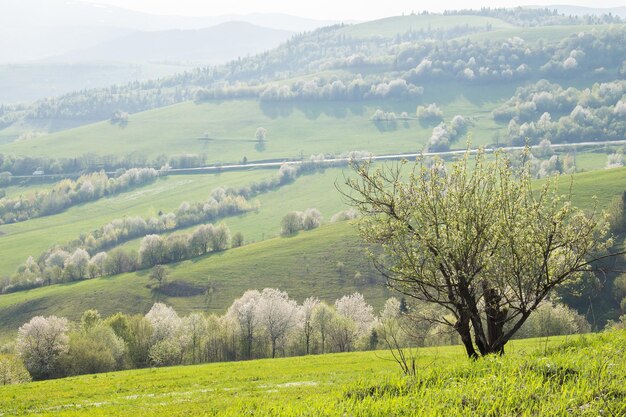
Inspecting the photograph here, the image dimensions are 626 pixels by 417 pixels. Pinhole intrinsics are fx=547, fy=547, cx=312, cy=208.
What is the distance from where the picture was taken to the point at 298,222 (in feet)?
614

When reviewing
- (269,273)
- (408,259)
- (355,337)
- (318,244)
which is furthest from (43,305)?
(408,259)

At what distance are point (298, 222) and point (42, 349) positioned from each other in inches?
4511

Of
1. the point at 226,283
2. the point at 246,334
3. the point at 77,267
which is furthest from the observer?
the point at 77,267

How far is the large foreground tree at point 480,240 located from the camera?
2105 centimetres

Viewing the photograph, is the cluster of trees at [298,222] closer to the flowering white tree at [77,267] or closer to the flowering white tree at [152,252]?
the flowering white tree at [152,252]

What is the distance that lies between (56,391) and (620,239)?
11806 centimetres

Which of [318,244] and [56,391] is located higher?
[56,391]

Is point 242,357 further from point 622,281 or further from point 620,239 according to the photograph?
point 620,239

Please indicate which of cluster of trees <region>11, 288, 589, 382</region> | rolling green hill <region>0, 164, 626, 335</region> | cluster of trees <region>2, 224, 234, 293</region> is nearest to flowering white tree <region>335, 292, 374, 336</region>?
cluster of trees <region>11, 288, 589, 382</region>

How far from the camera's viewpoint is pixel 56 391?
44.7 metres

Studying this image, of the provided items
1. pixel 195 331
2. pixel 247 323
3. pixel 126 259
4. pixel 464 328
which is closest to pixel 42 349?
pixel 195 331

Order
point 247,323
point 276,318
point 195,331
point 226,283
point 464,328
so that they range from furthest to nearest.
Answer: point 226,283, point 247,323, point 276,318, point 195,331, point 464,328

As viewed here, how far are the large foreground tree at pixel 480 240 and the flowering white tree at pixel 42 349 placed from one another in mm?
71708

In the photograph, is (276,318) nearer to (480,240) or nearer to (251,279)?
(251,279)
